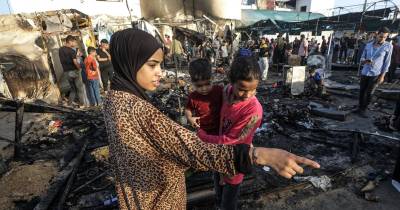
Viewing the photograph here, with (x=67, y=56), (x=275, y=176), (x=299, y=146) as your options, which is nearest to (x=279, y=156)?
(x=275, y=176)

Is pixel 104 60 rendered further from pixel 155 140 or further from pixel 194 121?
pixel 155 140

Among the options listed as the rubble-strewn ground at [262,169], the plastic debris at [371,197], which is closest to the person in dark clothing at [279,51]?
the rubble-strewn ground at [262,169]

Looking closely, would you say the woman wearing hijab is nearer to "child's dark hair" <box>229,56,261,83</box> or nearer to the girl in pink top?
the girl in pink top

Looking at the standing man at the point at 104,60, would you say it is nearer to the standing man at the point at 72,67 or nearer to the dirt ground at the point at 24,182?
the standing man at the point at 72,67

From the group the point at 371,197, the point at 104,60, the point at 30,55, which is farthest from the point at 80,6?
the point at 371,197

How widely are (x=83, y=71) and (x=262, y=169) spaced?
7.33 m

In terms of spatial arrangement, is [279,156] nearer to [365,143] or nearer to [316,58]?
[365,143]

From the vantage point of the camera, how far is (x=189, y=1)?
92.9 ft

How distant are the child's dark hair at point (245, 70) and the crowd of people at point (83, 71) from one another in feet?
22.3

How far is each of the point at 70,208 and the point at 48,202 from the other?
345 millimetres

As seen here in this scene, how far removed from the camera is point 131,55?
4.19 feet

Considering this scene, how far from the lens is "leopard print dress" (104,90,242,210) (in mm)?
1109

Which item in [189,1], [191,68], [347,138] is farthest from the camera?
[189,1]

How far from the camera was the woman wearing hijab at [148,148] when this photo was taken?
109 cm
